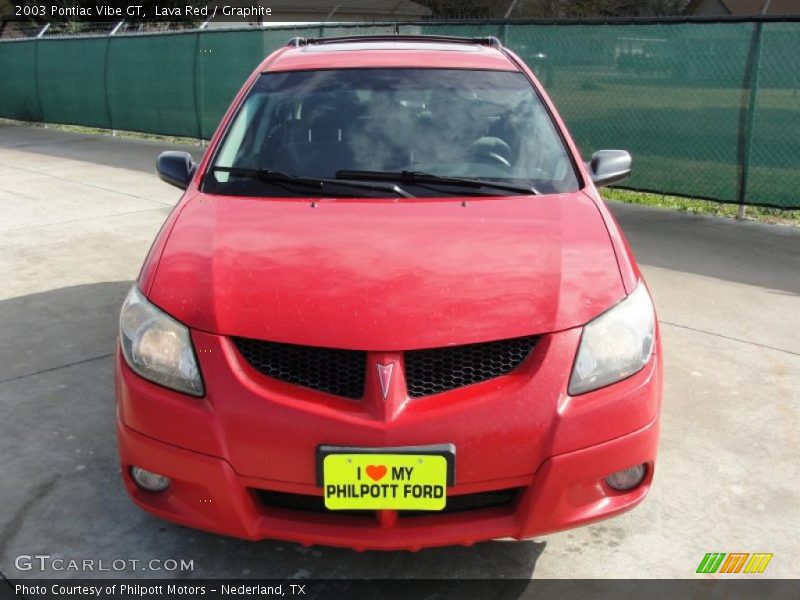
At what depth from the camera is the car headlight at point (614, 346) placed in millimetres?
2545

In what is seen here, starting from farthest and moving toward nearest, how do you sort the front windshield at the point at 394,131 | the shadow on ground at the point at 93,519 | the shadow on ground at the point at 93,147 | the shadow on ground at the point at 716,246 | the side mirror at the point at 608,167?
the shadow on ground at the point at 93,147 < the shadow on ground at the point at 716,246 < the side mirror at the point at 608,167 < the front windshield at the point at 394,131 < the shadow on ground at the point at 93,519

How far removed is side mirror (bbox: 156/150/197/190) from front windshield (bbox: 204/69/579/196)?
13.9 inches

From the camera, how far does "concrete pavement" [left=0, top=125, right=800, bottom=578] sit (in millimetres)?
2957

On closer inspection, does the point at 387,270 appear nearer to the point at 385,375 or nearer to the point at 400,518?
the point at 385,375

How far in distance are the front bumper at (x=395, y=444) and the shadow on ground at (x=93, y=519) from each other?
44cm

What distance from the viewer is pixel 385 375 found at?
8.04 ft

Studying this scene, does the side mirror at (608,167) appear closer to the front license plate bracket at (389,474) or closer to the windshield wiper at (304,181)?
the windshield wiper at (304,181)

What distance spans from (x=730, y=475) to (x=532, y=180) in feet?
4.72

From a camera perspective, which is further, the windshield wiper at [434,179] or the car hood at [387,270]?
the windshield wiper at [434,179]

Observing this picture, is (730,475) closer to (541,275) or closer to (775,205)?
(541,275)

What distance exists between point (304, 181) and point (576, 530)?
5.55 ft

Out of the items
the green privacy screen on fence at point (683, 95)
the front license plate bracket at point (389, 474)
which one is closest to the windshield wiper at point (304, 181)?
the front license plate bracket at point (389, 474)

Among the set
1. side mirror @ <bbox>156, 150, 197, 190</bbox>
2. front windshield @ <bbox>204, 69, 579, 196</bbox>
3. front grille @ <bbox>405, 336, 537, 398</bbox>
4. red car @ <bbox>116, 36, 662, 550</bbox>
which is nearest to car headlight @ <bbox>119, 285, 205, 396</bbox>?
red car @ <bbox>116, 36, 662, 550</bbox>

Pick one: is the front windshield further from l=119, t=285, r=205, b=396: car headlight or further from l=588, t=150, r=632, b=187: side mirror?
l=119, t=285, r=205, b=396: car headlight
